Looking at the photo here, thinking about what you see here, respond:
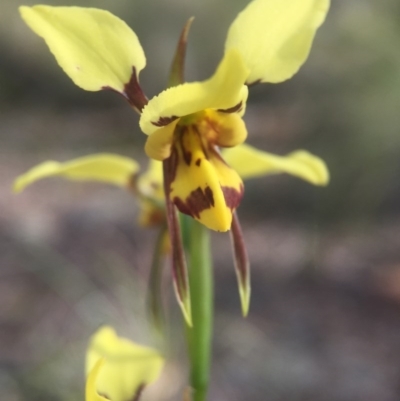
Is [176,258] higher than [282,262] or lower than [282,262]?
lower

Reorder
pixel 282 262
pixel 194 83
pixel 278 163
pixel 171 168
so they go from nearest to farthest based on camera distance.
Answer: pixel 194 83 → pixel 171 168 → pixel 278 163 → pixel 282 262

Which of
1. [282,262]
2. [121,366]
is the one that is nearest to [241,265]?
[121,366]

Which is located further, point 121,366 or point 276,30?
point 121,366

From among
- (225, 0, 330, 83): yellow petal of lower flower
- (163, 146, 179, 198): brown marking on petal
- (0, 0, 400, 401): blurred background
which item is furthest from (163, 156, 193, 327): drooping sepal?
(0, 0, 400, 401): blurred background

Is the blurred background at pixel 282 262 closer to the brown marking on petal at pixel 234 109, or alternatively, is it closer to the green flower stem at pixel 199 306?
the green flower stem at pixel 199 306

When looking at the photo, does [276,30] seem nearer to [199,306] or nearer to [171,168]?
[171,168]

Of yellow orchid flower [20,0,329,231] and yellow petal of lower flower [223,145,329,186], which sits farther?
yellow petal of lower flower [223,145,329,186]

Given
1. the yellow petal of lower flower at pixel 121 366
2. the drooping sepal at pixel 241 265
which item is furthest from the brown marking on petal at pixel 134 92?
the yellow petal of lower flower at pixel 121 366

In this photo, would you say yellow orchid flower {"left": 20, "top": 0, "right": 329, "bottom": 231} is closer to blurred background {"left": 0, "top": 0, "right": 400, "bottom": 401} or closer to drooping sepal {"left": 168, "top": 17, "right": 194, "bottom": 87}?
drooping sepal {"left": 168, "top": 17, "right": 194, "bottom": 87}
